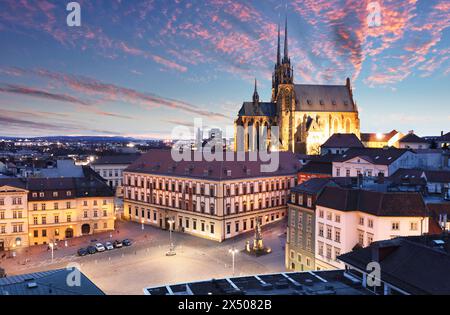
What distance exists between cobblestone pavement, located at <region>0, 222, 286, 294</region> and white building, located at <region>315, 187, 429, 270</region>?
28.4 ft

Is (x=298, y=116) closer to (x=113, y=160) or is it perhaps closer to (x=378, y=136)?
(x=378, y=136)

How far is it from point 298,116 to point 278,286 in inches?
4703

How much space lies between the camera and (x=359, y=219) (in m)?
43.1

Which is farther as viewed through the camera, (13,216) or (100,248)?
(13,216)

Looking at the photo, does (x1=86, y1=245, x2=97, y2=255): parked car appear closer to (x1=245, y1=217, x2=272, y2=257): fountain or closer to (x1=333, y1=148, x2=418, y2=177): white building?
(x1=245, y1=217, x2=272, y2=257): fountain

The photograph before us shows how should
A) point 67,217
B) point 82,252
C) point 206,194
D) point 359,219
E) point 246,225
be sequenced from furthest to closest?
point 246,225 → point 206,194 → point 67,217 → point 82,252 → point 359,219

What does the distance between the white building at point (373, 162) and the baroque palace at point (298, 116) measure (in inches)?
1938

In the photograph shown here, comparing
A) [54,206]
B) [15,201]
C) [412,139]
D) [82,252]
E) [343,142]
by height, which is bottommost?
[82,252]

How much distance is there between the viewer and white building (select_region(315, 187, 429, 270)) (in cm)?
3991

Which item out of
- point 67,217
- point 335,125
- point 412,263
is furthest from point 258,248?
point 335,125

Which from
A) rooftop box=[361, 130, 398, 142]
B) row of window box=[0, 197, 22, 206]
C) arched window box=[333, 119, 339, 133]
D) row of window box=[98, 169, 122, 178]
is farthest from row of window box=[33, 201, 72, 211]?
rooftop box=[361, 130, 398, 142]

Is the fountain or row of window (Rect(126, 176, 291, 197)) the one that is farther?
row of window (Rect(126, 176, 291, 197))
